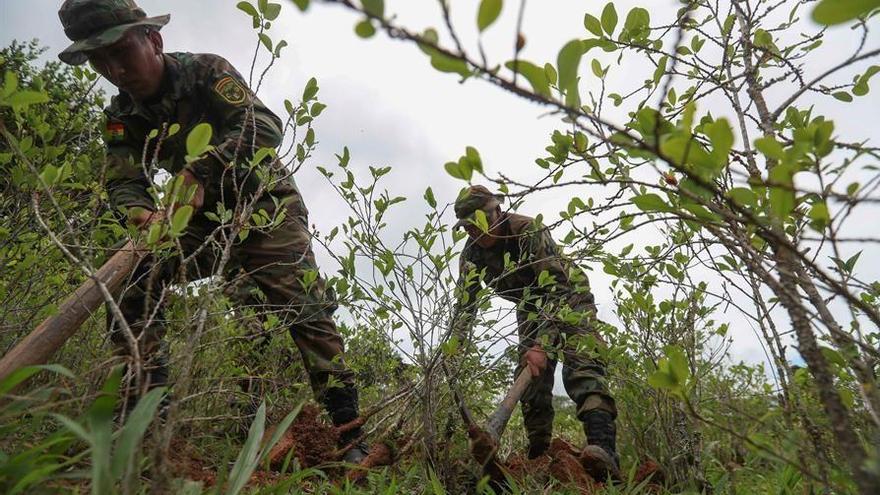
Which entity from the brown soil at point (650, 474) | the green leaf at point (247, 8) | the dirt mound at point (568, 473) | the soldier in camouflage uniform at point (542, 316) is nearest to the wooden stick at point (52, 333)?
the green leaf at point (247, 8)

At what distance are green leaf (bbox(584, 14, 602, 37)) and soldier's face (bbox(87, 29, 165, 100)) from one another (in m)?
2.21

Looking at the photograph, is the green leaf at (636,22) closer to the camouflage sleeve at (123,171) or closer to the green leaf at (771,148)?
the green leaf at (771,148)

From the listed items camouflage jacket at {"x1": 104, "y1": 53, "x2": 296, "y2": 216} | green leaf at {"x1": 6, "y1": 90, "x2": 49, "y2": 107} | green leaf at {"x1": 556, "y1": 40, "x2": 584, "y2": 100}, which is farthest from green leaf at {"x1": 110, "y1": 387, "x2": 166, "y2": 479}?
camouflage jacket at {"x1": 104, "y1": 53, "x2": 296, "y2": 216}

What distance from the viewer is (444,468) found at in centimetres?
207

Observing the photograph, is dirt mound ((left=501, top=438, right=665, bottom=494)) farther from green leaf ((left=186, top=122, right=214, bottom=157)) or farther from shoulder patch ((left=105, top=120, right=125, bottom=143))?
shoulder patch ((left=105, top=120, right=125, bottom=143))

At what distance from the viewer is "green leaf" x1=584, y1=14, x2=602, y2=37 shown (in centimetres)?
147

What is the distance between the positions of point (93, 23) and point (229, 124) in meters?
0.74

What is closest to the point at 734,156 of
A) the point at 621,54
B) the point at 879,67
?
the point at 879,67

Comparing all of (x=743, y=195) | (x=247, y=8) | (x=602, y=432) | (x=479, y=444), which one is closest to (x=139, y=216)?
(x=247, y=8)

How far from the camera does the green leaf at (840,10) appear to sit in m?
0.51

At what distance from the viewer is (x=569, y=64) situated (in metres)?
0.71

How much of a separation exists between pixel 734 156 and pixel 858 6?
0.90m

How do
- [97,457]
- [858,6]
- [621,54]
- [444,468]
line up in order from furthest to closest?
[444,468] < [621,54] < [97,457] < [858,6]

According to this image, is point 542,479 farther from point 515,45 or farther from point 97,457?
point 515,45
